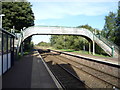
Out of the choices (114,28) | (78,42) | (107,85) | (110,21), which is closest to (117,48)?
(114,28)

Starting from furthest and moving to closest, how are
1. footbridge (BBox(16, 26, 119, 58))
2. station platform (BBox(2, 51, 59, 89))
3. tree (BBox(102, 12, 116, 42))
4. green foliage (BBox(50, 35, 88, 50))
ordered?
green foliage (BBox(50, 35, 88, 50))
tree (BBox(102, 12, 116, 42))
footbridge (BBox(16, 26, 119, 58))
station platform (BBox(2, 51, 59, 89))

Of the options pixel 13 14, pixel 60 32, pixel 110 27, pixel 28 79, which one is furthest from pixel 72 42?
pixel 28 79

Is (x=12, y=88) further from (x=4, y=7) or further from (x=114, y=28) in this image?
(x=114, y=28)

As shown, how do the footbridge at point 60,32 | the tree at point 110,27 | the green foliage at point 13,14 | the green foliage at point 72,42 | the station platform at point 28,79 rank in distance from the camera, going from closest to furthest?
the station platform at point 28,79 < the footbridge at point 60,32 < the green foliage at point 13,14 < the tree at point 110,27 < the green foliage at point 72,42

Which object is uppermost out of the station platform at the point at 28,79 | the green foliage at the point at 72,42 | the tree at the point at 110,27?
the tree at the point at 110,27

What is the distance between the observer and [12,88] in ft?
23.3

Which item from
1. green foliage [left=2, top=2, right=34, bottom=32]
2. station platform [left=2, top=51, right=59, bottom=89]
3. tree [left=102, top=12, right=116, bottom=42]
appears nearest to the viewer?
station platform [left=2, top=51, right=59, bottom=89]

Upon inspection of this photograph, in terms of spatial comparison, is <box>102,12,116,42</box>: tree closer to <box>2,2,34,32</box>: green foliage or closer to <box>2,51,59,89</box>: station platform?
<box>2,2,34,32</box>: green foliage

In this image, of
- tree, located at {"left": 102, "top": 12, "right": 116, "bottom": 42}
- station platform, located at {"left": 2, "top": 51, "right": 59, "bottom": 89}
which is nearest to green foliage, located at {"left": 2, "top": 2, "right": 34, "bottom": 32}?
tree, located at {"left": 102, "top": 12, "right": 116, "bottom": 42}

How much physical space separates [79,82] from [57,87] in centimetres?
187

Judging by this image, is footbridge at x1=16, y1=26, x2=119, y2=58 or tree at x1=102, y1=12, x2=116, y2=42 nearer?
footbridge at x1=16, y1=26, x2=119, y2=58

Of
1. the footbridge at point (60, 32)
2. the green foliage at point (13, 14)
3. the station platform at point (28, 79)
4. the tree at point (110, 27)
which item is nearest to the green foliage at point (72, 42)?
the tree at point (110, 27)

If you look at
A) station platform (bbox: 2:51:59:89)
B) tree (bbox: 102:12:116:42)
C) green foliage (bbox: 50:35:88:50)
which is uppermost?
tree (bbox: 102:12:116:42)

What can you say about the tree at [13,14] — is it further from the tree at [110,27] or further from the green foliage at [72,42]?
the tree at [110,27]
